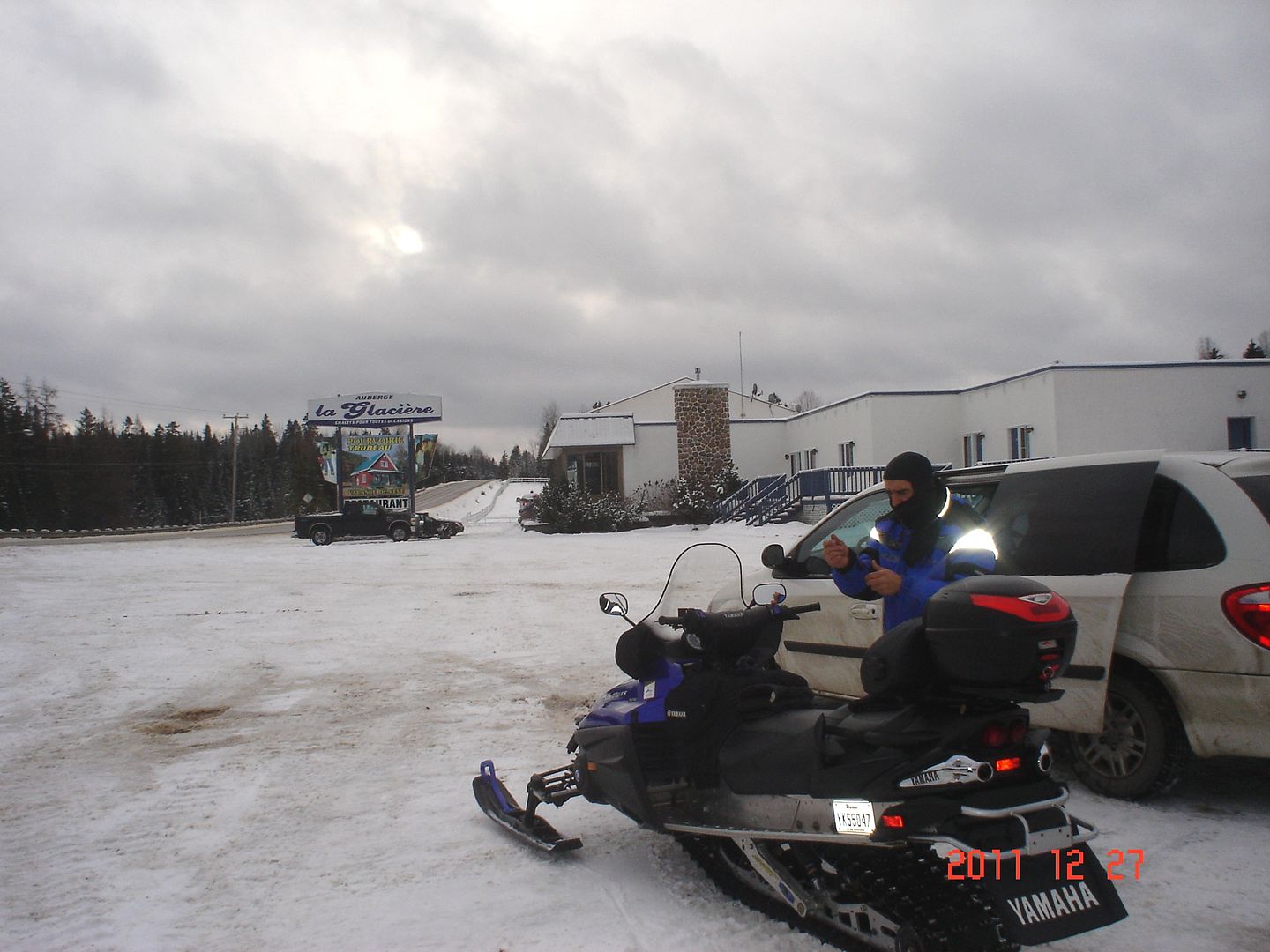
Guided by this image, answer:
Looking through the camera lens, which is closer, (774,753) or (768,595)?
(774,753)

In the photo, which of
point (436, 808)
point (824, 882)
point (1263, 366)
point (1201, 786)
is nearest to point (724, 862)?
point (824, 882)

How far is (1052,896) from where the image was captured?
2512 millimetres

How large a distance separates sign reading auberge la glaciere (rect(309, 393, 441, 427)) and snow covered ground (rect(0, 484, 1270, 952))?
2351 cm

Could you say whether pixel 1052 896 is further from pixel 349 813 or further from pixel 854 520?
pixel 854 520

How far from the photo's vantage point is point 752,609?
12.0ft

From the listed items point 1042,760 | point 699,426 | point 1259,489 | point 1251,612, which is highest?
point 699,426

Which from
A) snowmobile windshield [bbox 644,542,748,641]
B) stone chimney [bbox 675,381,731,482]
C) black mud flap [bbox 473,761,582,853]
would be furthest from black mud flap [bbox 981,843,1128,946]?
stone chimney [bbox 675,381,731,482]

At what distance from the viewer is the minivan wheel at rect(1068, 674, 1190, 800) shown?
413 centimetres

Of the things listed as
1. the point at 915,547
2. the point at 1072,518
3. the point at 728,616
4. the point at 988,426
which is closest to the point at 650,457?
the point at 988,426

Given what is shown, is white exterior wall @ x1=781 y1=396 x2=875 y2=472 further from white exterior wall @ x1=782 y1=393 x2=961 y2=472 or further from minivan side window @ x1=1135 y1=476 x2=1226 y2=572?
minivan side window @ x1=1135 y1=476 x2=1226 y2=572

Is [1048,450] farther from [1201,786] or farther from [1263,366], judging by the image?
[1201,786]

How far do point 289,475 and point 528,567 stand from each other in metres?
88.0

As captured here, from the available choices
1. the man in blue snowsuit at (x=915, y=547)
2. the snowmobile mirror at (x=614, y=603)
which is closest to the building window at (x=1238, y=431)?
the man in blue snowsuit at (x=915, y=547)

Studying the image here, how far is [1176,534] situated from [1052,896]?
2363 millimetres
